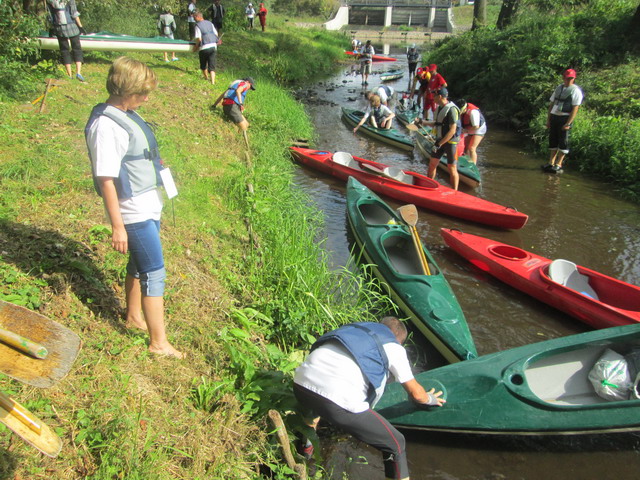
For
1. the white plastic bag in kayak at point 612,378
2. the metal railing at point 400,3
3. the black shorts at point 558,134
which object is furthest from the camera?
the metal railing at point 400,3

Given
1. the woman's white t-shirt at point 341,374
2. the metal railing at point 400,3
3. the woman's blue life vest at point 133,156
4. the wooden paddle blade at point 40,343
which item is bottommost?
the woman's white t-shirt at point 341,374

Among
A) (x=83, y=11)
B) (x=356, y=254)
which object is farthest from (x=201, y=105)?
(x=83, y=11)

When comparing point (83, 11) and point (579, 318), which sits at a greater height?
point (83, 11)

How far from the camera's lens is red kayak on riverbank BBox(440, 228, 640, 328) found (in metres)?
5.02

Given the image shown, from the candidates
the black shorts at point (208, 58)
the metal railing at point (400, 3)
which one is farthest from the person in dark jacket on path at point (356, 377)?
the metal railing at point (400, 3)

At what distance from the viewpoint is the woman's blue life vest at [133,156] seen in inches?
105

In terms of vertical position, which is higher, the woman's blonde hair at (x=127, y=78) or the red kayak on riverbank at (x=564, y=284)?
the woman's blonde hair at (x=127, y=78)

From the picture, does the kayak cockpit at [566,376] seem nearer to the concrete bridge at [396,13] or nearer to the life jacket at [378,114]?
the life jacket at [378,114]

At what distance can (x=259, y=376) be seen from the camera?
11.5 feet

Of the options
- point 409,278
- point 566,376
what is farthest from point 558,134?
point 566,376

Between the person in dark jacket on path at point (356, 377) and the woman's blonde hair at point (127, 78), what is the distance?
6.07 feet

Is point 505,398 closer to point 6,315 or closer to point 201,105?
point 6,315

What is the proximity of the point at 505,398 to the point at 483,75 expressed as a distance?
48.0ft

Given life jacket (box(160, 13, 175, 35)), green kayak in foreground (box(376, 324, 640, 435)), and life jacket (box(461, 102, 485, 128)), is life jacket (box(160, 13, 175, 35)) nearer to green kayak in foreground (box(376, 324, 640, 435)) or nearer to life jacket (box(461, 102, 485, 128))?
life jacket (box(461, 102, 485, 128))
